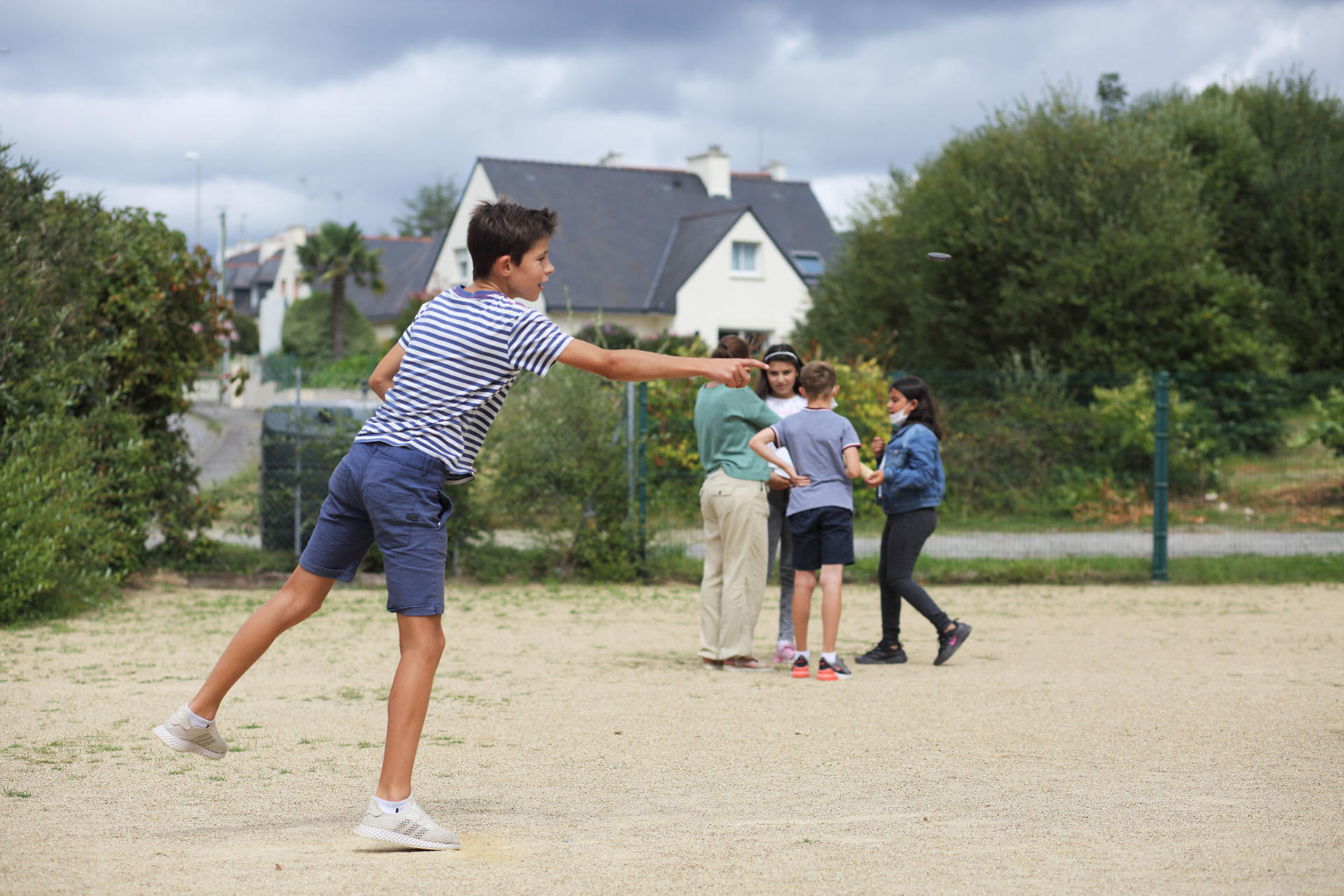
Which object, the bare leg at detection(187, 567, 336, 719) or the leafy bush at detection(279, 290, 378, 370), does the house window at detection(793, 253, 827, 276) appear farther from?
the bare leg at detection(187, 567, 336, 719)

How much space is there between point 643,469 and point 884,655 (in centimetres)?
422

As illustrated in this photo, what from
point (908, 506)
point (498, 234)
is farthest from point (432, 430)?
point (908, 506)

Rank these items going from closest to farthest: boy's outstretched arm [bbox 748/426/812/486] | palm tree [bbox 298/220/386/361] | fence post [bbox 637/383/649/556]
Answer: boy's outstretched arm [bbox 748/426/812/486]
fence post [bbox 637/383/649/556]
palm tree [bbox 298/220/386/361]

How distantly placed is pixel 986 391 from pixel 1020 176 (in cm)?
918

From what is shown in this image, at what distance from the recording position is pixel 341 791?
15.2 feet

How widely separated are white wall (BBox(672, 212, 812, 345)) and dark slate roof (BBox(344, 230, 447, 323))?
11118 mm

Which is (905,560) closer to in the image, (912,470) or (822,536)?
(912,470)

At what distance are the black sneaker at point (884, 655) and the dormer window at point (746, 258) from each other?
1233 inches

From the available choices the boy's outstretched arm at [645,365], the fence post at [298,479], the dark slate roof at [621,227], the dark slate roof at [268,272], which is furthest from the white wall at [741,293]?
the dark slate roof at [268,272]

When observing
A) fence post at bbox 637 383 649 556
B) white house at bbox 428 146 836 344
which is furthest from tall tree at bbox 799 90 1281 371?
white house at bbox 428 146 836 344

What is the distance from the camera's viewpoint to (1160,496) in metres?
12.3

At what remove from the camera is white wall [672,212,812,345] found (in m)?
38.1

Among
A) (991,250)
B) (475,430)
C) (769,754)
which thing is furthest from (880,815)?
(991,250)

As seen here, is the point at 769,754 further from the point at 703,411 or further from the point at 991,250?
the point at 991,250
